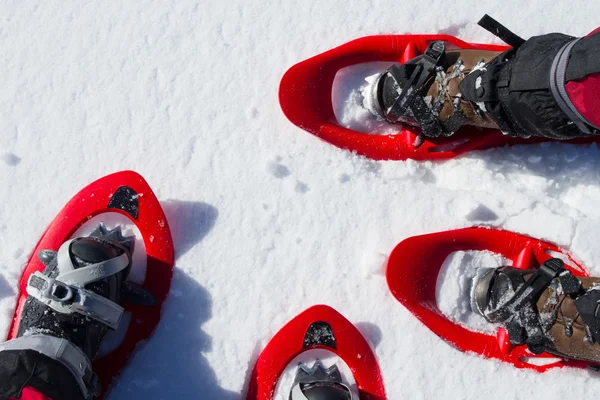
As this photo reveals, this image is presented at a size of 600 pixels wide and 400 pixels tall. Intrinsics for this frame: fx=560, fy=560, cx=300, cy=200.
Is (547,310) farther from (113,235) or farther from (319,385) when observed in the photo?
(113,235)

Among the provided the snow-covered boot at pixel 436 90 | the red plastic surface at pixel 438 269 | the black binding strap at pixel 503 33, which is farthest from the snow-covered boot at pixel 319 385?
the black binding strap at pixel 503 33

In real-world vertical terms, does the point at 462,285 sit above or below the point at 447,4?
below

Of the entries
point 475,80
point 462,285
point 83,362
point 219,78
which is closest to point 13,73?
point 219,78

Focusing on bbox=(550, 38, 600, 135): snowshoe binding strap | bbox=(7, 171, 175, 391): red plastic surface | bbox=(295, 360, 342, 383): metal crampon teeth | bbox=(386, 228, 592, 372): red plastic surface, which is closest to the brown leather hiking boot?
bbox=(386, 228, 592, 372): red plastic surface

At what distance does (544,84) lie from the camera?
117 cm

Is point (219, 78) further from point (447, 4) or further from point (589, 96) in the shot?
point (589, 96)

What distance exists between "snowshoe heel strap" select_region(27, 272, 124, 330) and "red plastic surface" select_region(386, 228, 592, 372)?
72 cm

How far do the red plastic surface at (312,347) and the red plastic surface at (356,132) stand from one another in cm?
48

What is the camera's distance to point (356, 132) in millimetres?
1597

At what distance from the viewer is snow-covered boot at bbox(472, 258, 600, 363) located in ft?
4.32

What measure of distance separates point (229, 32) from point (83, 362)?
3.27 feet

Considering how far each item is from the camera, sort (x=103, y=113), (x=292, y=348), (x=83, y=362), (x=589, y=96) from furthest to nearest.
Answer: (x=103, y=113)
(x=292, y=348)
(x=83, y=362)
(x=589, y=96)

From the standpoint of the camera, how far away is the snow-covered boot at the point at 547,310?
1.32 m

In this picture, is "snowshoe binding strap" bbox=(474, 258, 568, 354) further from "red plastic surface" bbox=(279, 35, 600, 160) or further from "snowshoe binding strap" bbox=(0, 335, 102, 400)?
"snowshoe binding strap" bbox=(0, 335, 102, 400)
